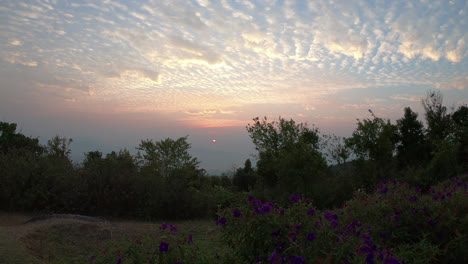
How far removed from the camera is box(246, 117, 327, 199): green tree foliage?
13.0m

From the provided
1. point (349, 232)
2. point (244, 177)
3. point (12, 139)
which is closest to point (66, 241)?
point (349, 232)

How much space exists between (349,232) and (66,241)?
16.6 feet

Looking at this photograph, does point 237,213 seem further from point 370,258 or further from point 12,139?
point 12,139

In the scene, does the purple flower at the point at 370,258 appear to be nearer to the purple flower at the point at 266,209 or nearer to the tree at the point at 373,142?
the purple flower at the point at 266,209

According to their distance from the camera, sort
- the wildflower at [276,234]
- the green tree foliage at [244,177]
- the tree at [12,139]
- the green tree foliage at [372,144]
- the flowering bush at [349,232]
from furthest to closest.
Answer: the green tree foliage at [244,177]
the tree at [12,139]
the green tree foliage at [372,144]
the wildflower at [276,234]
the flowering bush at [349,232]

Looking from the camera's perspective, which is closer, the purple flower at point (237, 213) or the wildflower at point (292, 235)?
the wildflower at point (292, 235)

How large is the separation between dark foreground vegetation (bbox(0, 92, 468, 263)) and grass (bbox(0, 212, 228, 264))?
3.19 ft

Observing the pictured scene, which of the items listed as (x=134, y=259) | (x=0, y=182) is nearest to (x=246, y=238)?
(x=134, y=259)

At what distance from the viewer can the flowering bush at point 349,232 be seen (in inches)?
112

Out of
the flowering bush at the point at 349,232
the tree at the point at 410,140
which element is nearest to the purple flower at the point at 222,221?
the flowering bush at the point at 349,232

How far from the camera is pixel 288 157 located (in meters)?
13.2

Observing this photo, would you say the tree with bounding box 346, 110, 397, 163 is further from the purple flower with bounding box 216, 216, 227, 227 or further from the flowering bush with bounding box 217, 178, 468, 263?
the purple flower with bounding box 216, 216, 227, 227

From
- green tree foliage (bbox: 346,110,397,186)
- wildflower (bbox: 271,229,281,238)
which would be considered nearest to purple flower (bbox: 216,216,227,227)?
wildflower (bbox: 271,229,281,238)

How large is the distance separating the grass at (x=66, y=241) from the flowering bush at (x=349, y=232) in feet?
3.58
